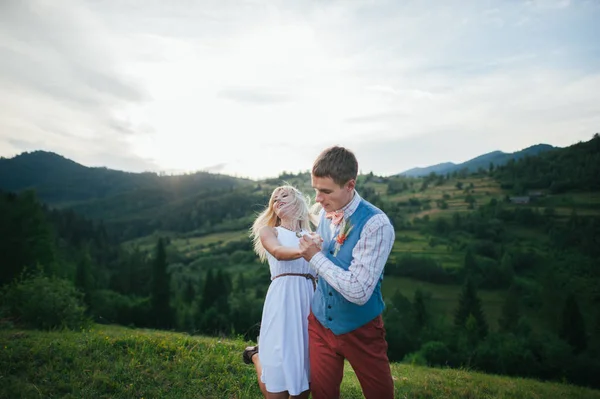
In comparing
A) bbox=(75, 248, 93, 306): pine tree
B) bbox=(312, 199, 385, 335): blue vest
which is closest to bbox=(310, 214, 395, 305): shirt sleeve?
bbox=(312, 199, 385, 335): blue vest

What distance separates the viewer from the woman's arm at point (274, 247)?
378 cm

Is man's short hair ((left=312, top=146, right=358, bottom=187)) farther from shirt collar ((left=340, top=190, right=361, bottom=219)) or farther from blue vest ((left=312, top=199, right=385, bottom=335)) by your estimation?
blue vest ((left=312, top=199, right=385, bottom=335))

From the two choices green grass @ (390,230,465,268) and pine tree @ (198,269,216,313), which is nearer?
pine tree @ (198,269,216,313)

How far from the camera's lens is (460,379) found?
8.82 metres

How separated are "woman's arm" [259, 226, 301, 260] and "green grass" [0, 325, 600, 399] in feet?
11.0

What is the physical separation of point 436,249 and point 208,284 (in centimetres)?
7185

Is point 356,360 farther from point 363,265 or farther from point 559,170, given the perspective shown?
point 559,170

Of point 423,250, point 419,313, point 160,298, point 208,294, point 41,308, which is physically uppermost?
point 41,308

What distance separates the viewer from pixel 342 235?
12.1 feet

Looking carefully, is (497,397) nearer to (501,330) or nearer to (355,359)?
(355,359)

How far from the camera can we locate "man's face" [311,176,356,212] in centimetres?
361

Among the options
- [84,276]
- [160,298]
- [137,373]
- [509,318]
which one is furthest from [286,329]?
[509,318]

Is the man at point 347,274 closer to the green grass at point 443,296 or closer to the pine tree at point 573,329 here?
the pine tree at point 573,329

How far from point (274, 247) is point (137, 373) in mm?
4176
